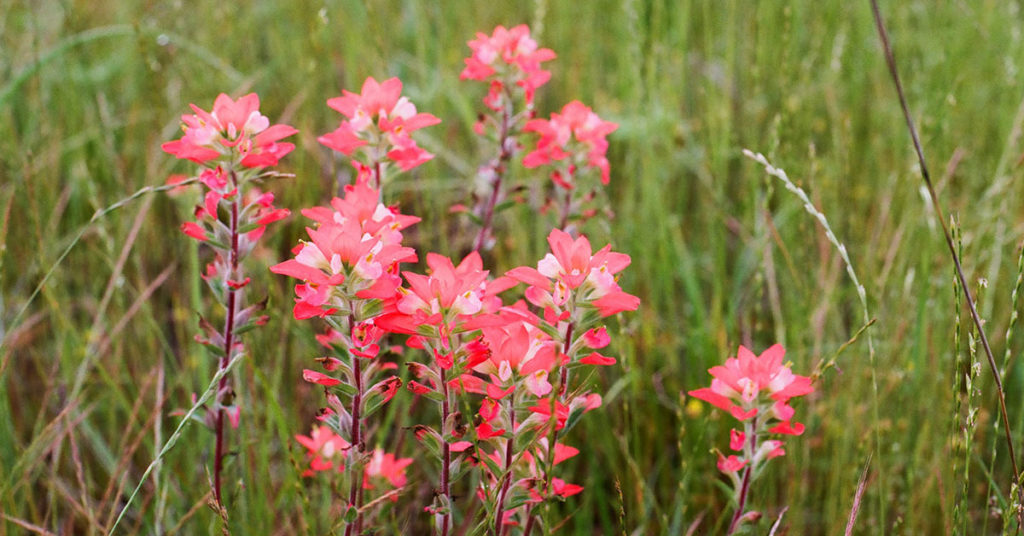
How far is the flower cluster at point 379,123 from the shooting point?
1.35 metres

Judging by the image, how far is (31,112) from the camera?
2.73 meters

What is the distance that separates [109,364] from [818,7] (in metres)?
2.38

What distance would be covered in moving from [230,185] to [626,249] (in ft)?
4.77

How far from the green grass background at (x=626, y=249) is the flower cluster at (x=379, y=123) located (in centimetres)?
41

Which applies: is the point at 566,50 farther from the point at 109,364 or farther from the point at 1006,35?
the point at 109,364

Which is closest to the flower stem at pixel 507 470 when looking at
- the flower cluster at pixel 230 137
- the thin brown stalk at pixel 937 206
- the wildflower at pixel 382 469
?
the wildflower at pixel 382 469

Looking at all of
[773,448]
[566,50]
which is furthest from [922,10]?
[773,448]

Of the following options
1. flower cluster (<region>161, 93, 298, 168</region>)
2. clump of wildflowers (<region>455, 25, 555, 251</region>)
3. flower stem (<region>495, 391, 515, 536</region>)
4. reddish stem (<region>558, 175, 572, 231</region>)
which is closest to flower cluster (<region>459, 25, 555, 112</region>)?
clump of wildflowers (<region>455, 25, 555, 251</region>)

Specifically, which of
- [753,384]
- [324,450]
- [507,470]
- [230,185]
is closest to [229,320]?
[230,185]

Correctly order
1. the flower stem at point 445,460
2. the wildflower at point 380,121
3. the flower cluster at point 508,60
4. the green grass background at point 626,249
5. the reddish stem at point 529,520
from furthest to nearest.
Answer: the green grass background at point 626,249 → the flower cluster at point 508,60 → the wildflower at point 380,121 → the reddish stem at point 529,520 → the flower stem at point 445,460

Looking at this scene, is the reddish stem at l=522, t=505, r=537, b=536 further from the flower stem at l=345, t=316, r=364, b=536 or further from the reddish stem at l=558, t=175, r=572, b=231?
the reddish stem at l=558, t=175, r=572, b=231

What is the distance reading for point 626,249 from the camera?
245 cm

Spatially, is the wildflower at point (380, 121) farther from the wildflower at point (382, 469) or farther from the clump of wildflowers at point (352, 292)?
the wildflower at point (382, 469)

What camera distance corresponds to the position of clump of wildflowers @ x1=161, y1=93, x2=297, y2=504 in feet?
3.85
